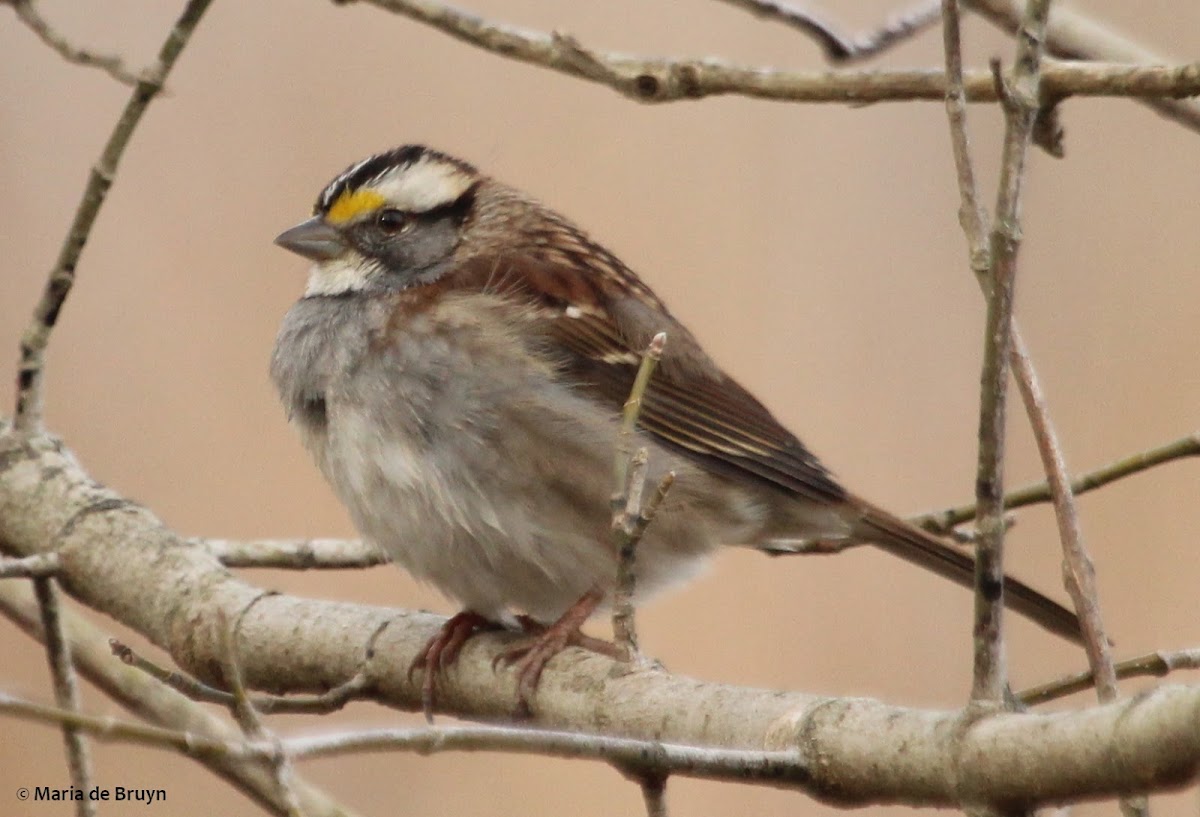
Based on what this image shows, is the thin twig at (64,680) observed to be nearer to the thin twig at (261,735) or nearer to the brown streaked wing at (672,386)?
the thin twig at (261,735)

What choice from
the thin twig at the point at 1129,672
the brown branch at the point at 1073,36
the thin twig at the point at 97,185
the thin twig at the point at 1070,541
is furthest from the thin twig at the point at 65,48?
the thin twig at the point at 1129,672

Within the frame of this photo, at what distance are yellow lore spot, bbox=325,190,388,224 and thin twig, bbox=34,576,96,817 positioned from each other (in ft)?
4.32

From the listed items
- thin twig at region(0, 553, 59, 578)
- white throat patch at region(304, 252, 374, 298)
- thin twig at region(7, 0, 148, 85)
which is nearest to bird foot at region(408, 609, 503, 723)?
thin twig at region(0, 553, 59, 578)

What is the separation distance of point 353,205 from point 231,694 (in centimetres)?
184

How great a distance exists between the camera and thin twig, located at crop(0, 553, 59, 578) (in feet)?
9.39

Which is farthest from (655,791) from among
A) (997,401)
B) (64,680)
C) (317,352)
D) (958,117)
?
(317,352)

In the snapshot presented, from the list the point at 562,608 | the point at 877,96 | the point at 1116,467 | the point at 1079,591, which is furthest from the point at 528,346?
the point at 1079,591

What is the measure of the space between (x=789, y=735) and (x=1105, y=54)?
1.88m

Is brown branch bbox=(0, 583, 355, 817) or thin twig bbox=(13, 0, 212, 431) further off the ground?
thin twig bbox=(13, 0, 212, 431)

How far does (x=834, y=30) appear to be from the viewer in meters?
3.50

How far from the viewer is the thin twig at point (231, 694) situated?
254 centimetres

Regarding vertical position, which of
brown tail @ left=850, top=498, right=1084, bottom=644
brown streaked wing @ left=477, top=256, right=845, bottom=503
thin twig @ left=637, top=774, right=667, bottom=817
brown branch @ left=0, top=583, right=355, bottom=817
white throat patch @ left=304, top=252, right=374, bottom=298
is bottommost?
thin twig @ left=637, top=774, right=667, bottom=817

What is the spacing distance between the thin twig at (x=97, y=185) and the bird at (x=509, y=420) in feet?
1.90

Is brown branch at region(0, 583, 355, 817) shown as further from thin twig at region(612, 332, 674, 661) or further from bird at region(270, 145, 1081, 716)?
thin twig at region(612, 332, 674, 661)
